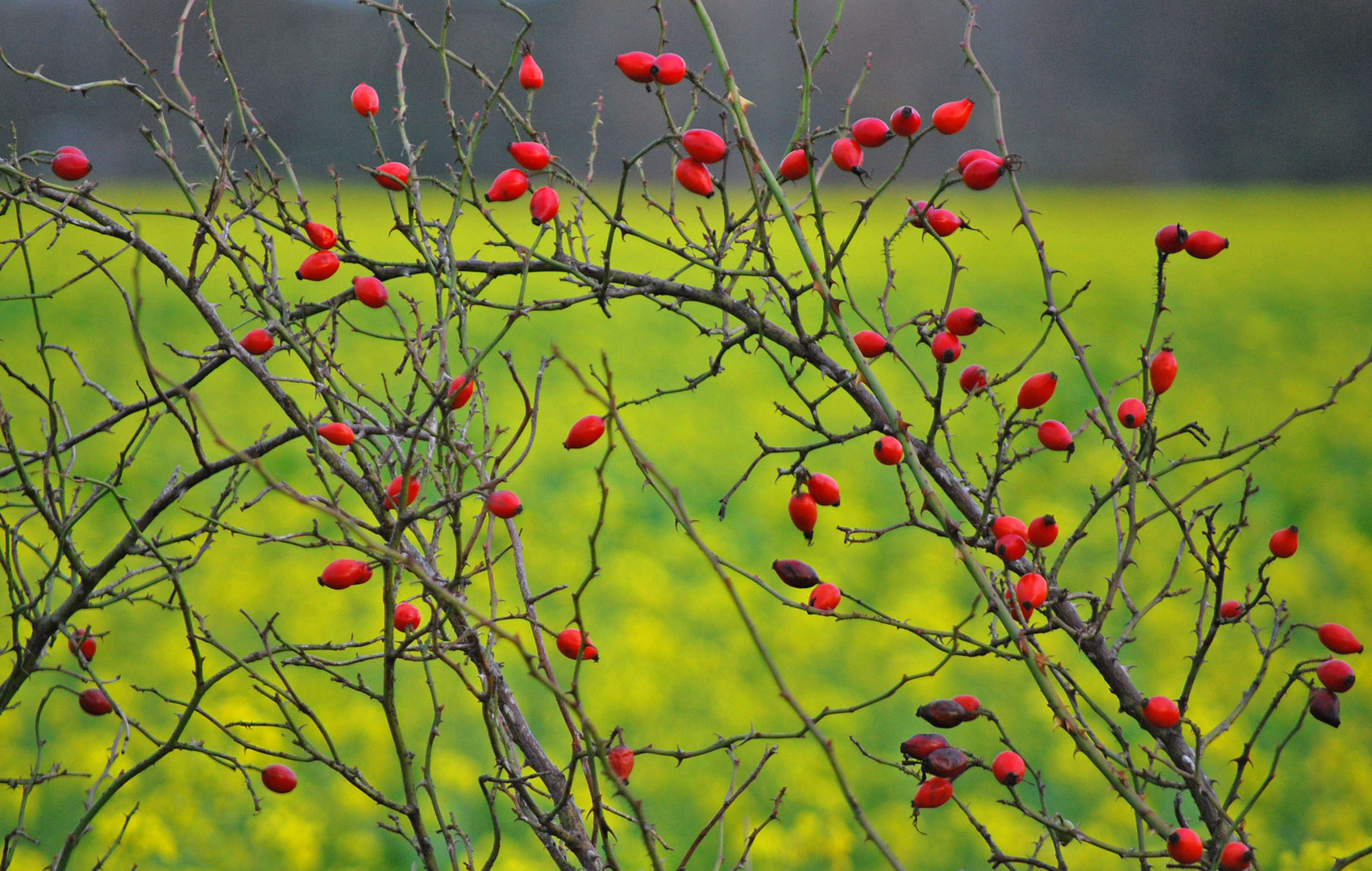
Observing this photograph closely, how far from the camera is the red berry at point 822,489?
1324 millimetres

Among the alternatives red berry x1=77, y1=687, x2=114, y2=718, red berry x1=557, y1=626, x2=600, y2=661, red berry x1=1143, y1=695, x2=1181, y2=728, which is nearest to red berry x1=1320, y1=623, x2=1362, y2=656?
red berry x1=1143, y1=695, x2=1181, y2=728

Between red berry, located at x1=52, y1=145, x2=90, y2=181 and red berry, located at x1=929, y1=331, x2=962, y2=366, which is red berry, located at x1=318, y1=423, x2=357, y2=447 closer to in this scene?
red berry, located at x1=52, y1=145, x2=90, y2=181

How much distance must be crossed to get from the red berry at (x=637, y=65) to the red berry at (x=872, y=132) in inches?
10.2

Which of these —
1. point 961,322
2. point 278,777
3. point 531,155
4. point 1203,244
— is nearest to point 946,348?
point 961,322

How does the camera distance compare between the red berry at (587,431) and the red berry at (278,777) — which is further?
the red berry at (278,777)

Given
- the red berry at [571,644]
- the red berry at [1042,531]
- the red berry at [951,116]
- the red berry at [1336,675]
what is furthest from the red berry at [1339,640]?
the red berry at [571,644]

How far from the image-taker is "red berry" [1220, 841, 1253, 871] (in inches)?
43.9

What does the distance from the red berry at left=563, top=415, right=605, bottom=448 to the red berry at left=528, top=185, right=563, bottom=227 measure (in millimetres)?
243

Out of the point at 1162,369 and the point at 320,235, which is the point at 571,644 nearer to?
the point at 320,235

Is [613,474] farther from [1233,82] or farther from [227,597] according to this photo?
[1233,82]

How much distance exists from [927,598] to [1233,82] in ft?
47.5

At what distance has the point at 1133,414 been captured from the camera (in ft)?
4.08

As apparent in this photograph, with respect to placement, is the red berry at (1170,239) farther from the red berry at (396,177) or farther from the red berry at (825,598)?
the red berry at (396,177)

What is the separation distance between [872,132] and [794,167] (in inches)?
4.4
